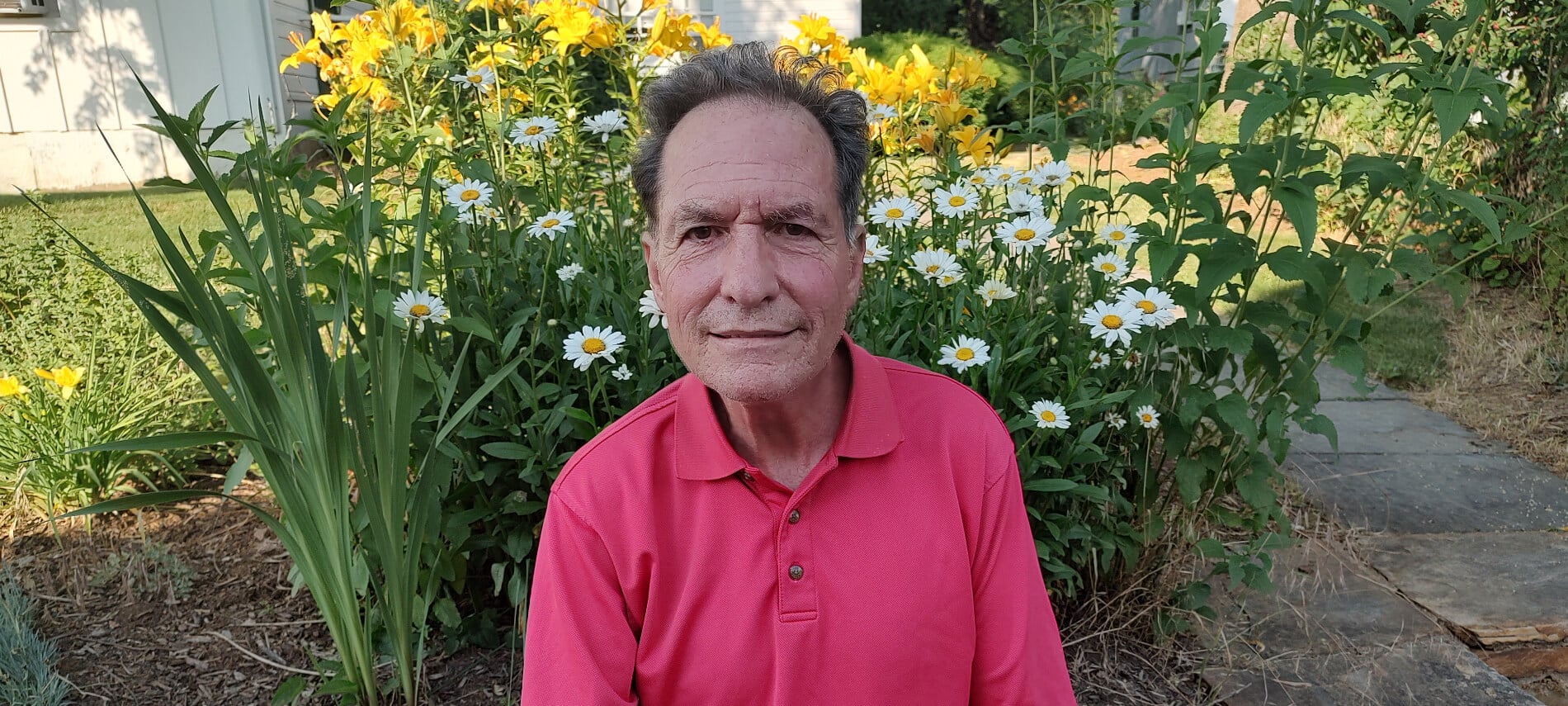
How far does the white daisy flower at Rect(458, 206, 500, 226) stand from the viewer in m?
2.21

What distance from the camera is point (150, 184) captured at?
5.97ft

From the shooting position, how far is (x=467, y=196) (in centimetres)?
224

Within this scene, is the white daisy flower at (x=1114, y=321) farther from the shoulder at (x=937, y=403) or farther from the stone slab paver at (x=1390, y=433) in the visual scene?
the stone slab paver at (x=1390, y=433)

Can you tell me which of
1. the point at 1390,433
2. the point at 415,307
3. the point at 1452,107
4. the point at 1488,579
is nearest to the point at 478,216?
the point at 415,307

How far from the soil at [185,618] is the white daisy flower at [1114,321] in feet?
4.79

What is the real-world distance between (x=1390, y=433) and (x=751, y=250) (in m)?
3.66

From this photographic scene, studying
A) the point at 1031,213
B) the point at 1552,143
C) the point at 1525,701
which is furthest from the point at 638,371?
the point at 1552,143

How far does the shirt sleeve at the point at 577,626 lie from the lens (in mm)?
1324

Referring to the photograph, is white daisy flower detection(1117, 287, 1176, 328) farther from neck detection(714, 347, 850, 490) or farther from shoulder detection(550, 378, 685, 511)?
shoulder detection(550, 378, 685, 511)

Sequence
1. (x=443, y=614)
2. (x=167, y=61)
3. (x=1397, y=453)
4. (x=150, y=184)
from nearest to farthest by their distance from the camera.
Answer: (x=150, y=184) → (x=443, y=614) → (x=1397, y=453) → (x=167, y=61)

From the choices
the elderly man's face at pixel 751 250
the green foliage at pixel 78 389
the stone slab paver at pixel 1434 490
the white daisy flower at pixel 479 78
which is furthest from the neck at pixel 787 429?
the stone slab paver at pixel 1434 490

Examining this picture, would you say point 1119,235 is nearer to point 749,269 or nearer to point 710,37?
point 710,37

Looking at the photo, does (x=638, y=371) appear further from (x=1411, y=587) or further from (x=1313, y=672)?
(x=1411, y=587)

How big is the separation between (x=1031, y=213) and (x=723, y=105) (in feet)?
4.14
